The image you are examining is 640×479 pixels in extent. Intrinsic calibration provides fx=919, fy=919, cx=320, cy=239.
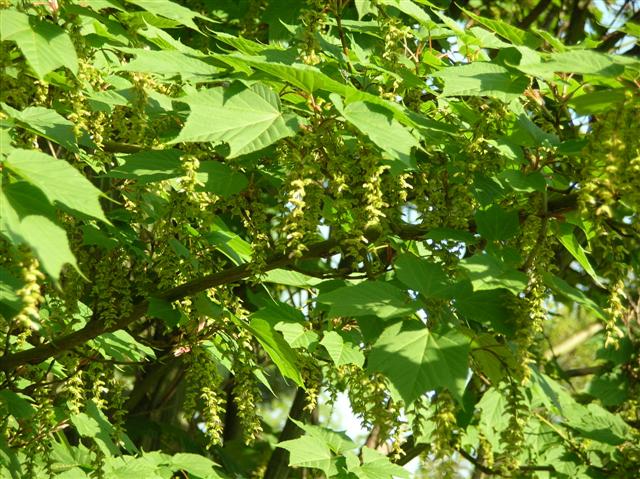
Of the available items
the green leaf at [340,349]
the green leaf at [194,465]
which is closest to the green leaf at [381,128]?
the green leaf at [340,349]

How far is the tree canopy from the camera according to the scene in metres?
2.23

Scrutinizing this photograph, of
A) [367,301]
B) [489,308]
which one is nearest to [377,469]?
[489,308]

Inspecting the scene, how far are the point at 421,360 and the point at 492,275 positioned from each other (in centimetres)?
28

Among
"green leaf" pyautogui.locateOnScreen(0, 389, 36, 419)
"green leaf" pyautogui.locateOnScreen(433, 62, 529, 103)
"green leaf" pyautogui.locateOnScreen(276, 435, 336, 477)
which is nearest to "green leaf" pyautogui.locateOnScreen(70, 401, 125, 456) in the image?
"green leaf" pyautogui.locateOnScreen(0, 389, 36, 419)

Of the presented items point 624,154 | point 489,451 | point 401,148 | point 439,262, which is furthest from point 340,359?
point 489,451

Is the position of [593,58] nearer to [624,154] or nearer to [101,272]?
[624,154]

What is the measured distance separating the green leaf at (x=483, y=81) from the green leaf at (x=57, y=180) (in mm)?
979

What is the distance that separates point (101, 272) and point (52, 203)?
101 cm

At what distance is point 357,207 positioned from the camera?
241 centimetres

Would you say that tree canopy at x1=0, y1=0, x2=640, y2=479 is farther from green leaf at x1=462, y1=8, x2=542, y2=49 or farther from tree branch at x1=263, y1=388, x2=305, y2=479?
tree branch at x1=263, y1=388, x2=305, y2=479

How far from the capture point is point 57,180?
202 centimetres

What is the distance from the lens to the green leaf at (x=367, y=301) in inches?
91.8

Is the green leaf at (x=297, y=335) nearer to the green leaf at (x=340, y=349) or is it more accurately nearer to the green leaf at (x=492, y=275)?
the green leaf at (x=340, y=349)

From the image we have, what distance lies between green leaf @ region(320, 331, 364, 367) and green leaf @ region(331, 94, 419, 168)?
866mm
